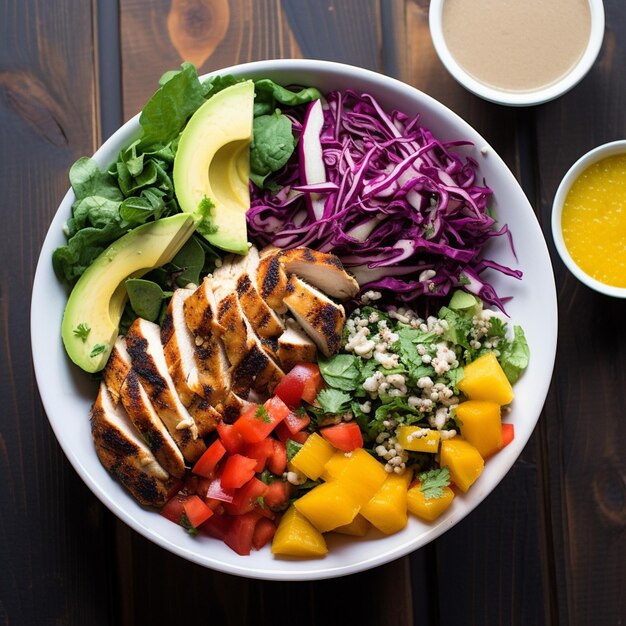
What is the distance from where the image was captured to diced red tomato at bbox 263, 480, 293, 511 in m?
2.88

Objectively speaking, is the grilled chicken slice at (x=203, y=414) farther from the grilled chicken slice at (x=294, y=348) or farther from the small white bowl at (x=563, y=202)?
the small white bowl at (x=563, y=202)

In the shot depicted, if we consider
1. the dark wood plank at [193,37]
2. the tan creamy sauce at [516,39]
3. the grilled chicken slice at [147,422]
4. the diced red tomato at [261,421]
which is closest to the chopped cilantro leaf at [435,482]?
the diced red tomato at [261,421]

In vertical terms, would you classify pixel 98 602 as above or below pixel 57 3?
below

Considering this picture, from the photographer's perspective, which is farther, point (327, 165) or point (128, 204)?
point (327, 165)

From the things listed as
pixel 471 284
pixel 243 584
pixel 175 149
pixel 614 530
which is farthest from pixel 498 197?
pixel 243 584

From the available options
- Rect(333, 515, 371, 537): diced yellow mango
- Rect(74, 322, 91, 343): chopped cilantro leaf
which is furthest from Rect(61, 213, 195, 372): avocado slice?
Rect(333, 515, 371, 537): diced yellow mango

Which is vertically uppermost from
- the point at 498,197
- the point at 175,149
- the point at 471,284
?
the point at 175,149

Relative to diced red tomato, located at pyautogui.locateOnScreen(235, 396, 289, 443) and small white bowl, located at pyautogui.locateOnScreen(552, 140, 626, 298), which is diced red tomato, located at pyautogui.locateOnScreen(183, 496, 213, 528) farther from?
small white bowl, located at pyautogui.locateOnScreen(552, 140, 626, 298)

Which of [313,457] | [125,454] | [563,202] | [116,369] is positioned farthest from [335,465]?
[563,202]

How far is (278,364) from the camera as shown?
2.94 m

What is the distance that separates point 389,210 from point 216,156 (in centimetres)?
71

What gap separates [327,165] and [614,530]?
6.65ft

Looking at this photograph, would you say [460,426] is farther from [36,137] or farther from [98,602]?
[36,137]

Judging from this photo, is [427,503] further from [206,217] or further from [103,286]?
[103,286]
